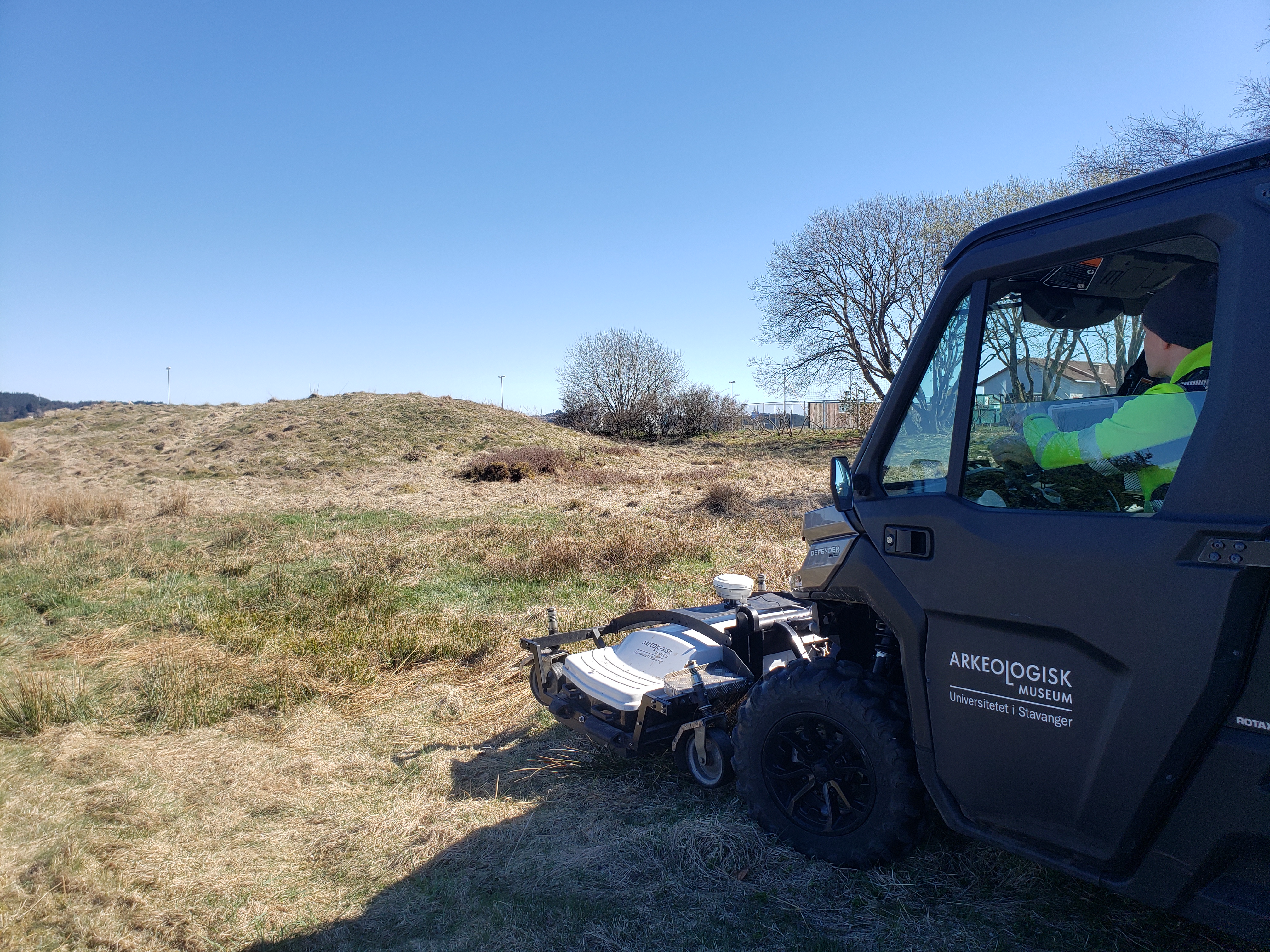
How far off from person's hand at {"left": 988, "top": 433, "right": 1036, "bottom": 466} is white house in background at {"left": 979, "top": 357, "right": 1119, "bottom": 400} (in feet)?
0.56

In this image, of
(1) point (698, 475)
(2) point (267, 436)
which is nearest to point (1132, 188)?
(1) point (698, 475)

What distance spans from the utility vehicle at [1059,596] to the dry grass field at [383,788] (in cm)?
45

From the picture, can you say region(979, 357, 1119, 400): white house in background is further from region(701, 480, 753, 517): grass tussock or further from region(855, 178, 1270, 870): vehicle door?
region(701, 480, 753, 517): grass tussock

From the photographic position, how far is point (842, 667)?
3045 millimetres

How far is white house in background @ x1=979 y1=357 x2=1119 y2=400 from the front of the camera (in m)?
2.60

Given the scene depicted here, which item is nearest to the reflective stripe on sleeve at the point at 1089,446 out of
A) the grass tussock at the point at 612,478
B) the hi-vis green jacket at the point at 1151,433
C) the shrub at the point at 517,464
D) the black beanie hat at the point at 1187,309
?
the hi-vis green jacket at the point at 1151,433

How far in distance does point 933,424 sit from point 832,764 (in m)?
1.43

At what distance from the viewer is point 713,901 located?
3.07 metres

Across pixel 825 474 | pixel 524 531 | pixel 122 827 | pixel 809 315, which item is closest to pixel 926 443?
pixel 122 827

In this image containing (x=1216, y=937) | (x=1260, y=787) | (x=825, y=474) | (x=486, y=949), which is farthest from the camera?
(x=825, y=474)

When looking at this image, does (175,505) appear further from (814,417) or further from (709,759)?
(814,417)

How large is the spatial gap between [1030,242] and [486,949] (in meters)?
3.23

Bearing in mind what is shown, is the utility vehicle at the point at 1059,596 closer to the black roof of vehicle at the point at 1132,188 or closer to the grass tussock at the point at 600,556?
the black roof of vehicle at the point at 1132,188

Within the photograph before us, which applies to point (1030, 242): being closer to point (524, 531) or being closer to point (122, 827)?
point (122, 827)
